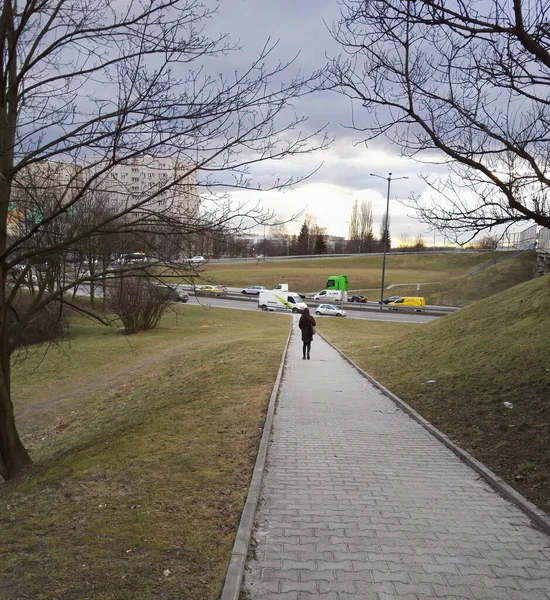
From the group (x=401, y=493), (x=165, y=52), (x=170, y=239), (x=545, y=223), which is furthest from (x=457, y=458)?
(x=165, y=52)

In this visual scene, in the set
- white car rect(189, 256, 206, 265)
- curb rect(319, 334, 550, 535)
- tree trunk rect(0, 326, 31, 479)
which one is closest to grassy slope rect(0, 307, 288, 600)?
tree trunk rect(0, 326, 31, 479)

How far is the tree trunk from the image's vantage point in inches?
284

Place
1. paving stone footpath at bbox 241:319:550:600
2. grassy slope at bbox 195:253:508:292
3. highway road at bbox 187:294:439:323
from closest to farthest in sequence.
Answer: paving stone footpath at bbox 241:319:550:600 < highway road at bbox 187:294:439:323 < grassy slope at bbox 195:253:508:292

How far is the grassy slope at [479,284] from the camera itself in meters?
52.7

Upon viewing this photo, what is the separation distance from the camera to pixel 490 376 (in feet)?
31.4

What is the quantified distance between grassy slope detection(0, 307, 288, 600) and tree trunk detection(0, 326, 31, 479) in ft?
1.09

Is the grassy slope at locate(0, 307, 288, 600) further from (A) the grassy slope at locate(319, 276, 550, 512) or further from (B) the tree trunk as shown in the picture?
(A) the grassy slope at locate(319, 276, 550, 512)

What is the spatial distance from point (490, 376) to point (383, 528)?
650cm

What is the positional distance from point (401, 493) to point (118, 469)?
3126 mm

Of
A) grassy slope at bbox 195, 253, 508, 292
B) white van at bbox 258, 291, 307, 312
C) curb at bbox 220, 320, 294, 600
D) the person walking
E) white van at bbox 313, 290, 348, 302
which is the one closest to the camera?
curb at bbox 220, 320, 294, 600

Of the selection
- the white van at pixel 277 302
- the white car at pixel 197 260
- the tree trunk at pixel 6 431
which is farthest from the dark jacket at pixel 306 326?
the white van at pixel 277 302

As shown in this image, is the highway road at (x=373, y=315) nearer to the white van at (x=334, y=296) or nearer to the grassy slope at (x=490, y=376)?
the white van at (x=334, y=296)

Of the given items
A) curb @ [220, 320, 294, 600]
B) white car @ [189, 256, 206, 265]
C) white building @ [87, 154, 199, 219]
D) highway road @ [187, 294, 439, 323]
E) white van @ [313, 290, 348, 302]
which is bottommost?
highway road @ [187, 294, 439, 323]

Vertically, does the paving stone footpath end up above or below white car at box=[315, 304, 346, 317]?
above
